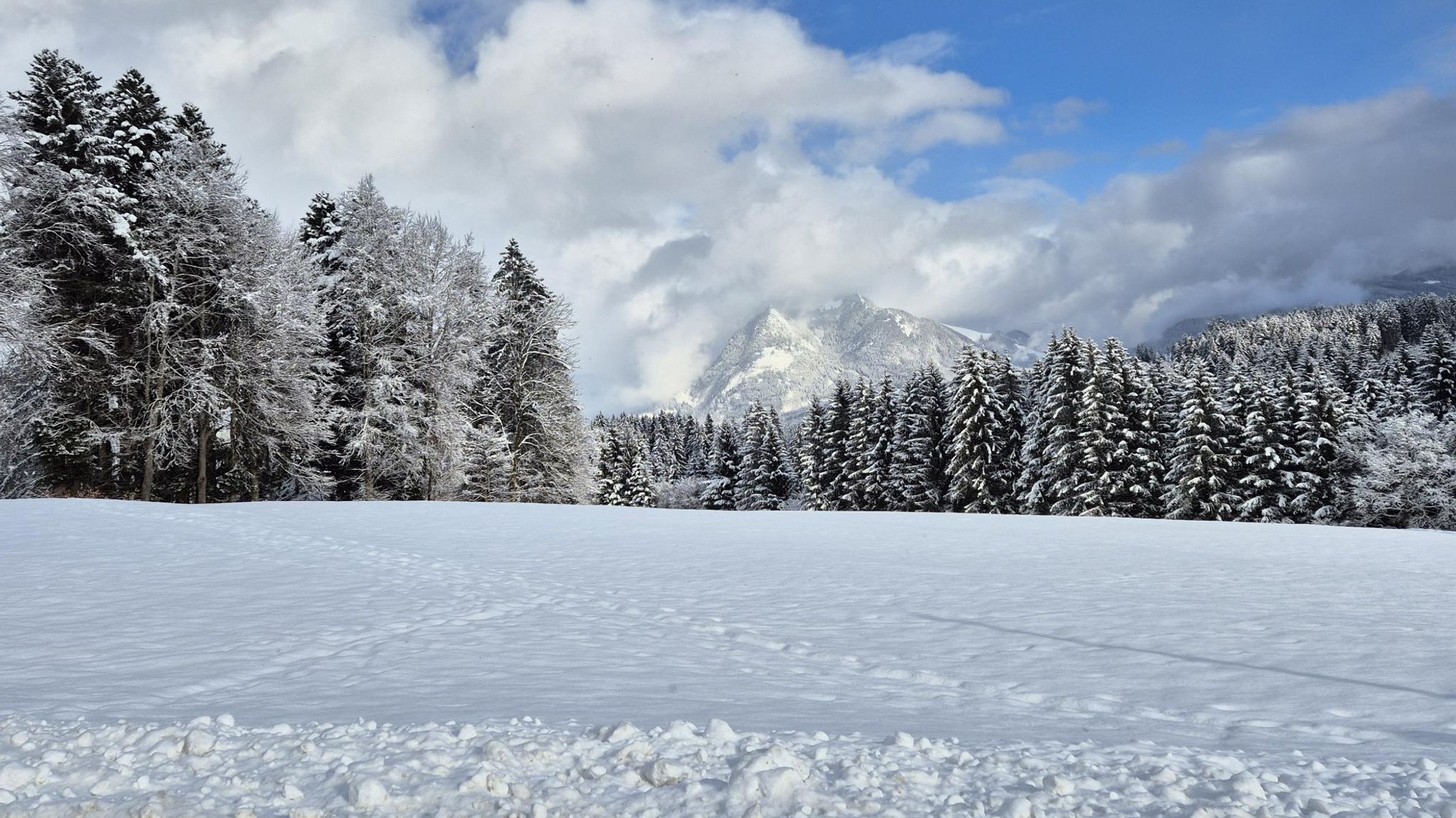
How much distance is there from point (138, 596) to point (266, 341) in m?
16.2

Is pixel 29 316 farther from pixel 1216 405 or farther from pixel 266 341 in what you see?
pixel 1216 405

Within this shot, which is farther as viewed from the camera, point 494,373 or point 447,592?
point 494,373

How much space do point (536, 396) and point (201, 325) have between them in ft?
37.6

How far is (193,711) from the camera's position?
520 centimetres

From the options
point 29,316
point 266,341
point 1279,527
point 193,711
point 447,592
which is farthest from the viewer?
point 266,341

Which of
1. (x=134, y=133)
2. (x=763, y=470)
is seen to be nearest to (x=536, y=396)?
(x=134, y=133)

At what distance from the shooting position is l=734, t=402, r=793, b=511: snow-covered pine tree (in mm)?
61938

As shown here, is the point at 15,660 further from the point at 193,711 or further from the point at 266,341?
the point at 266,341

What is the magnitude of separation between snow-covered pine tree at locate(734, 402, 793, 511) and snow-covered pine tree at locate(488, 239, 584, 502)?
100ft

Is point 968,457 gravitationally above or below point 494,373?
below

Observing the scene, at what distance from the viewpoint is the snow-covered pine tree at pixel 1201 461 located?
3944 cm

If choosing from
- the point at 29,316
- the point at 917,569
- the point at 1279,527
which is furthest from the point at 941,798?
the point at 29,316

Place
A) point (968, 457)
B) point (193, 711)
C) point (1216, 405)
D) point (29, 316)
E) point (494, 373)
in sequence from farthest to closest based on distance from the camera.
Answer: point (968, 457), point (1216, 405), point (494, 373), point (29, 316), point (193, 711)

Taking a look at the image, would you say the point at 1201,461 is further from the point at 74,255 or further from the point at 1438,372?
the point at 74,255
